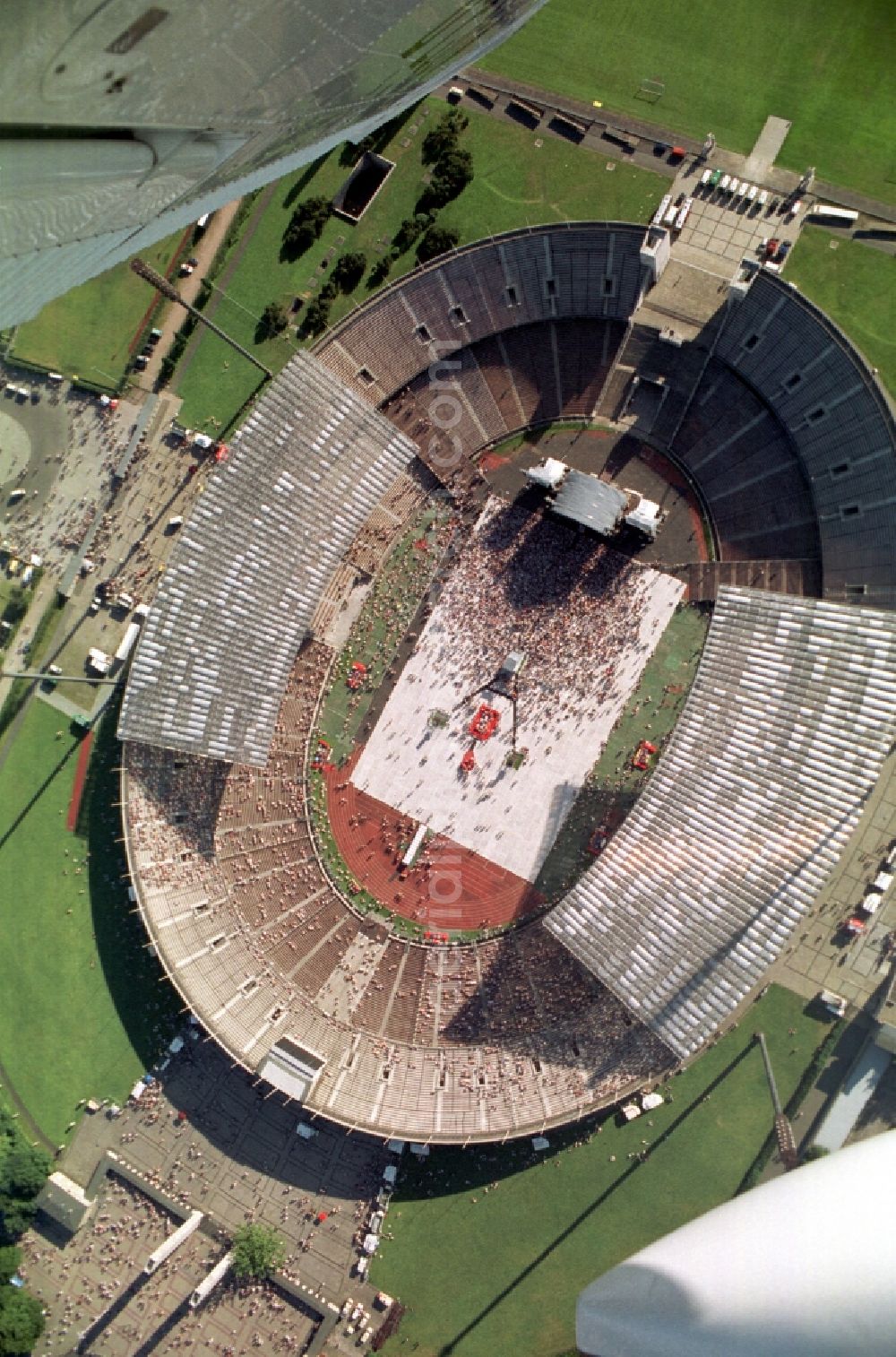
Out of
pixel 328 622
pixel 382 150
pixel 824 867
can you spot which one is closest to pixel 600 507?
pixel 328 622

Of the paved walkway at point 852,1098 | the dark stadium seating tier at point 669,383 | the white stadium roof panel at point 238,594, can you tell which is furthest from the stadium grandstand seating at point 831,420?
the white stadium roof panel at point 238,594

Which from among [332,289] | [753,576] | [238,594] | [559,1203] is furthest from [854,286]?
[559,1203]

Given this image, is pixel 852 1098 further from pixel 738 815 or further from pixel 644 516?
pixel 644 516

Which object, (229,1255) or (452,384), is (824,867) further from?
(229,1255)

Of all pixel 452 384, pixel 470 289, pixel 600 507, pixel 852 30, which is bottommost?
pixel 600 507

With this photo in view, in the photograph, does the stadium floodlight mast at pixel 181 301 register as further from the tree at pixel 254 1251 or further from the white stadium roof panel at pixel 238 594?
the tree at pixel 254 1251

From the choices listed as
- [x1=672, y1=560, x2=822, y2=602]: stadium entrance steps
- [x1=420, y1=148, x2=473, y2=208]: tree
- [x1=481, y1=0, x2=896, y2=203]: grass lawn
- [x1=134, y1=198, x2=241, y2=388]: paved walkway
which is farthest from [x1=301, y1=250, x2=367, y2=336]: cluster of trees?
[x1=672, y1=560, x2=822, y2=602]: stadium entrance steps

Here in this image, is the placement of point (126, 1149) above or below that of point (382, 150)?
below
